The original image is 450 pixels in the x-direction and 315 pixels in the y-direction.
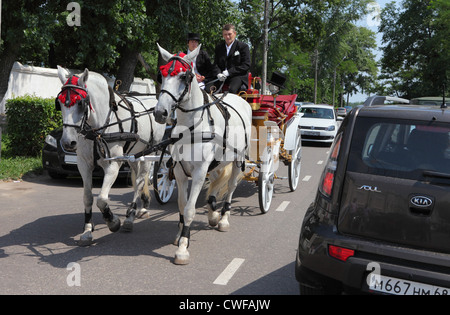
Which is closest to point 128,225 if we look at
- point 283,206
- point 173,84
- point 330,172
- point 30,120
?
point 173,84

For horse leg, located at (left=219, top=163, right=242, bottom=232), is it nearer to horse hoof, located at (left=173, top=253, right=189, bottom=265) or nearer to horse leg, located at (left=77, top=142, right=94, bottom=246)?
horse hoof, located at (left=173, top=253, right=189, bottom=265)

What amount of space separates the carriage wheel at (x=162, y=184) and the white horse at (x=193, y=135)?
62.7 inches

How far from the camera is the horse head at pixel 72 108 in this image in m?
5.30

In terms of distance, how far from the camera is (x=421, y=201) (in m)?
3.30

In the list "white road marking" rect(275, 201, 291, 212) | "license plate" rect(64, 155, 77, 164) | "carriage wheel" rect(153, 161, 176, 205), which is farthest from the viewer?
"license plate" rect(64, 155, 77, 164)

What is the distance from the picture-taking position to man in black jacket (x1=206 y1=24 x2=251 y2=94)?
7.80 m

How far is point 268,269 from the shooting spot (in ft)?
16.6

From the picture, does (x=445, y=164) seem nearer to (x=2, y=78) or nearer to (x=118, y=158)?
(x=118, y=158)

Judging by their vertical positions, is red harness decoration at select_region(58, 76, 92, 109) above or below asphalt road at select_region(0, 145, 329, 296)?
above

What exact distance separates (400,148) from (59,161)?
7.79m

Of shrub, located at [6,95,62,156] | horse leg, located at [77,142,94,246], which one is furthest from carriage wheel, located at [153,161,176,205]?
shrub, located at [6,95,62,156]

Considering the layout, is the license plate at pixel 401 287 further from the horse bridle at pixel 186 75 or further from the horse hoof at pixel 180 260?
the horse bridle at pixel 186 75

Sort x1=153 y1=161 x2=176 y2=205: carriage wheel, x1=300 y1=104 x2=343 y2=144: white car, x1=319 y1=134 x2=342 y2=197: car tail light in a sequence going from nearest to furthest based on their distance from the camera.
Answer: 1. x1=319 y1=134 x2=342 y2=197: car tail light
2. x1=153 y1=161 x2=176 y2=205: carriage wheel
3. x1=300 y1=104 x2=343 y2=144: white car

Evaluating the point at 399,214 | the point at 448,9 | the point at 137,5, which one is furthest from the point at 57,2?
the point at 448,9
